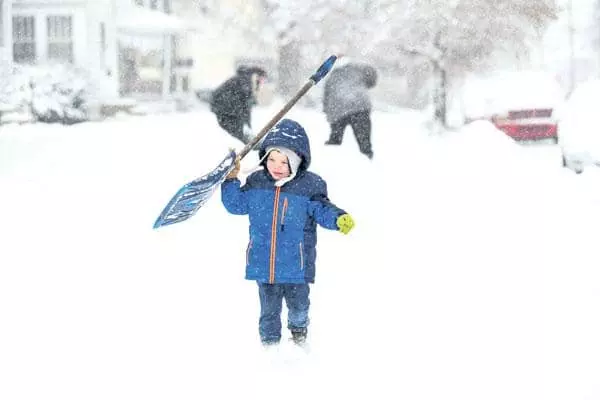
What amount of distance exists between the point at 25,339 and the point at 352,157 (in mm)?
9674

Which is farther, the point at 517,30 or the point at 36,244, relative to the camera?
the point at 517,30

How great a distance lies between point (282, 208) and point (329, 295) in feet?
6.06

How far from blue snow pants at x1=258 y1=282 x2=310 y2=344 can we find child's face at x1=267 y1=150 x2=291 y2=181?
1.85 ft

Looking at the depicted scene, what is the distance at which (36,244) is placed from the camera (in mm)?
7598

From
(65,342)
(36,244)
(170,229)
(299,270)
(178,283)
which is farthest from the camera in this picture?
(170,229)

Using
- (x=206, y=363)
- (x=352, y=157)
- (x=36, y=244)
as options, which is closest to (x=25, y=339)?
(x=206, y=363)

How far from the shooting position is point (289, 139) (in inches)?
163

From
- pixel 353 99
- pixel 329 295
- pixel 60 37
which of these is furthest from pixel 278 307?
pixel 60 37

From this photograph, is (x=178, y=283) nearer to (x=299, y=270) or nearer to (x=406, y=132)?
(x=299, y=270)

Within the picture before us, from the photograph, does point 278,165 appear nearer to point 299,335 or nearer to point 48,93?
point 299,335

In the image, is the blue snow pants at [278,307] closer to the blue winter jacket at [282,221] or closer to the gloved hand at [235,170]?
the blue winter jacket at [282,221]

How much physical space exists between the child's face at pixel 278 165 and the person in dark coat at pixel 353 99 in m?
9.80

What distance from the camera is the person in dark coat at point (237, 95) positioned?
12602 millimetres

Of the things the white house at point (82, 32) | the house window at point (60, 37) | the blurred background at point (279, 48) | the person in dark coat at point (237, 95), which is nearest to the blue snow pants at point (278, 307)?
the person in dark coat at point (237, 95)
